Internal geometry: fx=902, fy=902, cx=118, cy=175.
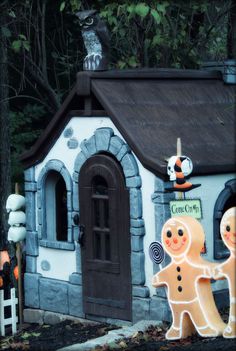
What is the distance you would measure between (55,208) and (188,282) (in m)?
3.44

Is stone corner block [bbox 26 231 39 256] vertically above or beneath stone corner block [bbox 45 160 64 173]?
beneath

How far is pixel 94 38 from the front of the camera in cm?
1253

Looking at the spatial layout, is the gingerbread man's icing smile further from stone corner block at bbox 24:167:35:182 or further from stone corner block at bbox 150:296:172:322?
stone corner block at bbox 24:167:35:182

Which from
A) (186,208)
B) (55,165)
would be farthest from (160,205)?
(55,165)

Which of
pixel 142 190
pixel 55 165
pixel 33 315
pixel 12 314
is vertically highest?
pixel 55 165

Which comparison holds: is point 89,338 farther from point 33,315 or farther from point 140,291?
point 33,315

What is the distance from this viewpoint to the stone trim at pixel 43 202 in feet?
40.7

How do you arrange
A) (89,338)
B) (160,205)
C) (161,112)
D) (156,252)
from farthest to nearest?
(161,112) < (89,338) < (156,252) < (160,205)

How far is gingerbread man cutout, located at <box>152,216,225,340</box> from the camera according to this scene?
32.7 feet

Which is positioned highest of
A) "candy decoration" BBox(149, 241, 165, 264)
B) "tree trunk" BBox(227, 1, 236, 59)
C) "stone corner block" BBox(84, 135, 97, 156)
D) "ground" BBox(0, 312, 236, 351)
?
"tree trunk" BBox(227, 1, 236, 59)

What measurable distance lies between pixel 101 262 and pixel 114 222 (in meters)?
0.61

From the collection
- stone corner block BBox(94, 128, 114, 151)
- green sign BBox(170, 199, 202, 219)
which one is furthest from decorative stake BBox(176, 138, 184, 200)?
stone corner block BBox(94, 128, 114, 151)

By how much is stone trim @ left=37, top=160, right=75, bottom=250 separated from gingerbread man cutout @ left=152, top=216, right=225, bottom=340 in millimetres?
2455

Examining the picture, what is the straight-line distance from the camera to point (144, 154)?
11.2 metres
